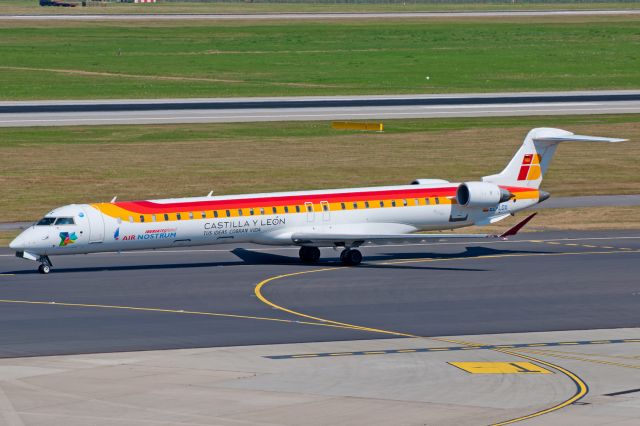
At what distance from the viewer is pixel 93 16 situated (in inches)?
7643

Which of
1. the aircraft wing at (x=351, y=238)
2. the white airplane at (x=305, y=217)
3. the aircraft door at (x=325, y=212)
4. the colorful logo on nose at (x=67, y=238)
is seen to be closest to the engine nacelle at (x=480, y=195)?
the white airplane at (x=305, y=217)

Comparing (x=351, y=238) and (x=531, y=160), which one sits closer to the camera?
(x=351, y=238)

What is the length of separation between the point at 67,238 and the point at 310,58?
3655 inches

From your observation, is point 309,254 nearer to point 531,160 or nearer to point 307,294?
point 307,294

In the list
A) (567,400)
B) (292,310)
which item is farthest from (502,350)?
(292,310)

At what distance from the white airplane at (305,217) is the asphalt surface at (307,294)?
1.28 metres

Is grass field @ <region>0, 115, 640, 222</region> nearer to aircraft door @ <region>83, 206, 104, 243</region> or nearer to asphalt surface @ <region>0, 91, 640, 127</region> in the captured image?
asphalt surface @ <region>0, 91, 640, 127</region>

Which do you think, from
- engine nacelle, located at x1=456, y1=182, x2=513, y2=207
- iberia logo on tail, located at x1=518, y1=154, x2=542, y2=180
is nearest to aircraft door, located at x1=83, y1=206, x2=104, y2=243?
engine nacelle, located at x1=456, y1=182, x2=513, y2=207

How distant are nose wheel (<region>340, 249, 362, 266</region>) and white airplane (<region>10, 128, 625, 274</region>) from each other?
0.13 feet

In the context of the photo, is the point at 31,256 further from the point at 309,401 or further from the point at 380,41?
the point at 380,41

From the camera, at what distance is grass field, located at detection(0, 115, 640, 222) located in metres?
73.0

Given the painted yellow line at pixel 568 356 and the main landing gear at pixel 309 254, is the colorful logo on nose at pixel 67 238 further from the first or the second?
the painted yellow line at pixel 568 356

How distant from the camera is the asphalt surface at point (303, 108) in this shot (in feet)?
Result: 317

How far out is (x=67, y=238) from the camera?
4816cm
